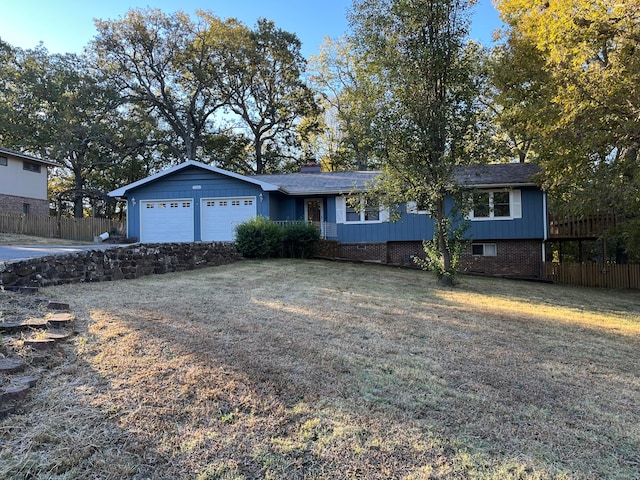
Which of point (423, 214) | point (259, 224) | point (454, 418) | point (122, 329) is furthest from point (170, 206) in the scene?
point (454, 418)

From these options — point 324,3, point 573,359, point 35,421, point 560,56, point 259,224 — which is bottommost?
point 573,359

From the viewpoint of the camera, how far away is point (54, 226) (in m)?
21.9

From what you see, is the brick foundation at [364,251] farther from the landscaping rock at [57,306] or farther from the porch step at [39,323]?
the porch step at [39,323]

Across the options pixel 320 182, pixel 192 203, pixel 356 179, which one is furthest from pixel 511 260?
pixel 192 203

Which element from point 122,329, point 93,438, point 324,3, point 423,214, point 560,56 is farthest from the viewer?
point 324,3

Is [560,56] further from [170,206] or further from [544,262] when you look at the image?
[170,206]

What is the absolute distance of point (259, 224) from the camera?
1372 centimetres

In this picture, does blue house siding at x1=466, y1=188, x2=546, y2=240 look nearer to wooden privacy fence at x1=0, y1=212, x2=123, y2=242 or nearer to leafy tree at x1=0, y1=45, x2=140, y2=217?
wooden privacy fence at x1=0, y1=212, x2=123, y2=242

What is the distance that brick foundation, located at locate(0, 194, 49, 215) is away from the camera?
2220cm

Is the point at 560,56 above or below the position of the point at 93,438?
above

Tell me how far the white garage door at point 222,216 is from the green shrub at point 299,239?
9.18ft

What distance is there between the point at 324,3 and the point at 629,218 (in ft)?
50.1

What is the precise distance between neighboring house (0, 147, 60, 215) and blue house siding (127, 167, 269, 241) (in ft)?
31.9

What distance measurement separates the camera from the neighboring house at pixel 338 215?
1622cm
